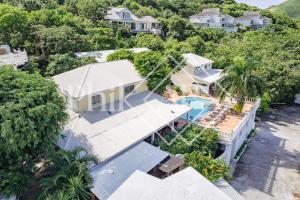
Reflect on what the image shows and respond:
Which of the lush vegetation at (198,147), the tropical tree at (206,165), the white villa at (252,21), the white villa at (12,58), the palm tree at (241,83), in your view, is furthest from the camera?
the white villa at (252,21)

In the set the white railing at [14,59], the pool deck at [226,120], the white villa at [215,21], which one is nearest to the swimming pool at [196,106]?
the pool deck at [226,120]

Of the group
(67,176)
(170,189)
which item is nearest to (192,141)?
(170,189)

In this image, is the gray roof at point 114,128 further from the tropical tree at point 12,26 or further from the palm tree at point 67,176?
the tropical tree at point 12,26

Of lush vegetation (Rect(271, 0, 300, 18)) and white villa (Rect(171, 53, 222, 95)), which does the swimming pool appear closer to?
white villa (Rect(171, 53, 222, 95))

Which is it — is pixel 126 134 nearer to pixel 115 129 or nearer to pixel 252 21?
pixel 115 129

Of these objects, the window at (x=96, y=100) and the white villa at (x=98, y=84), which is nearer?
the white villa at (x=98, y=84)

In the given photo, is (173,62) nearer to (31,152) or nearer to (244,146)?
(244,146)

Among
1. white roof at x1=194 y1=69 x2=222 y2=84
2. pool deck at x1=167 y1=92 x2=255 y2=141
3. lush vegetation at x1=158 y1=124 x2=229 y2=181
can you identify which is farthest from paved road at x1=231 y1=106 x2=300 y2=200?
white roof at x1=194 y1=69 x2=222 y2=84
